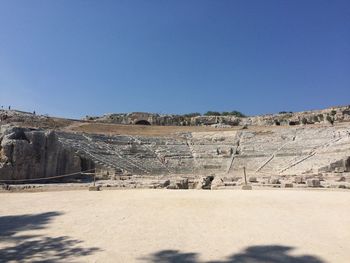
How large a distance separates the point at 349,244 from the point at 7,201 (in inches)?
474

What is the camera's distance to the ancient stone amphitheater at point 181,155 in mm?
23766

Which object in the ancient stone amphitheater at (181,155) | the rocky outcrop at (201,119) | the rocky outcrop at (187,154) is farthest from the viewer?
the rocky outcrop at (201,119)

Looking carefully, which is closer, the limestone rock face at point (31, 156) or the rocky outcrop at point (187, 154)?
the limestone rock face at point (31, 156)

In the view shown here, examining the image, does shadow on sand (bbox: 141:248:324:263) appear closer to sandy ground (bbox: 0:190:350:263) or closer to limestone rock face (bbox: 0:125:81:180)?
sandy ground (bbox: 0:190:350:263)

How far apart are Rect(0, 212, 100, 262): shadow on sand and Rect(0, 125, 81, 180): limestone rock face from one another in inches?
634

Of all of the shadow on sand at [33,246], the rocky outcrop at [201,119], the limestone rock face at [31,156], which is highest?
the rocky outcrop at [201,119]

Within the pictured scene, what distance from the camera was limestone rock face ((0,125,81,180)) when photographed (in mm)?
23641

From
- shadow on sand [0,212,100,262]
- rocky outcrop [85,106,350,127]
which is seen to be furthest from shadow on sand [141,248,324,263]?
rocky outcrop [85,106,350,127]

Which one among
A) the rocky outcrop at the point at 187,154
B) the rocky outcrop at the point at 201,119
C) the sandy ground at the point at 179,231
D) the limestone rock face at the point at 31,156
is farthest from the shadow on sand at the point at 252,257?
the rocky outcrop at the point at 201,119

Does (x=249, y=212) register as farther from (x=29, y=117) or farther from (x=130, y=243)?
(x=29, y=117)

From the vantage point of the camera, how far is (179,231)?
299 inches

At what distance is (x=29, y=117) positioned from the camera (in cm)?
4900

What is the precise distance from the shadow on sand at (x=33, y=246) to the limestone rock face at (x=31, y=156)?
16093 millimetres

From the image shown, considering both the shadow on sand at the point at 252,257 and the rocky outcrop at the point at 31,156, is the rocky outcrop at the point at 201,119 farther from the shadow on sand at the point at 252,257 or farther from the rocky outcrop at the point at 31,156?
the shadow on sand at the point at 252,257
